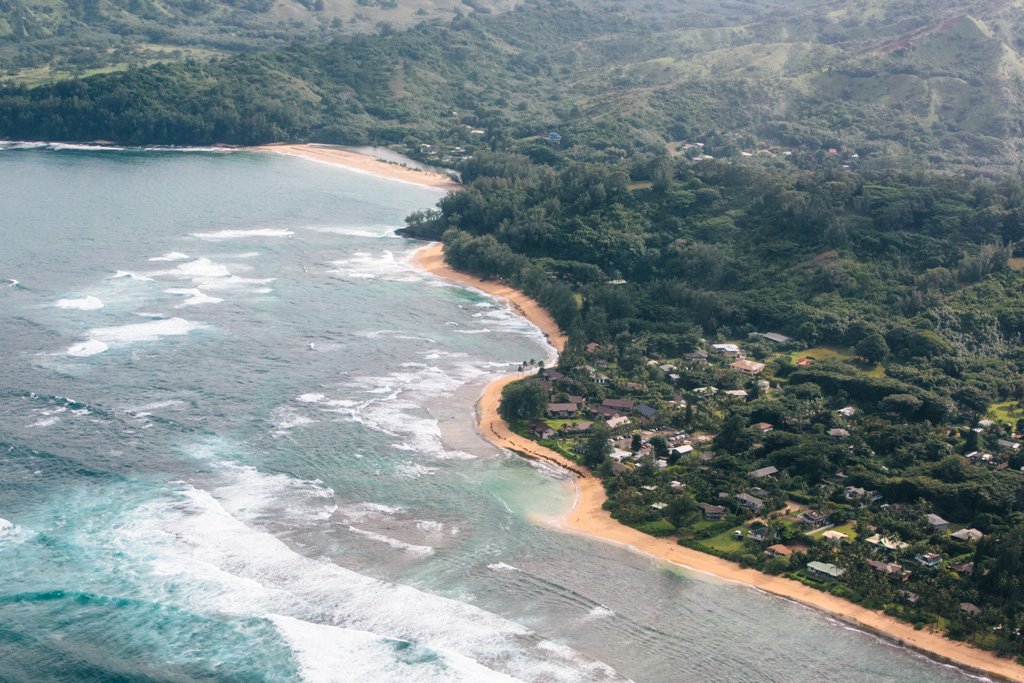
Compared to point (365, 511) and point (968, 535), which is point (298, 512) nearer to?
point (365, 511)

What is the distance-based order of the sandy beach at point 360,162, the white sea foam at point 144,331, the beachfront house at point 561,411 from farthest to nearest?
the sandy beach at point 360,162 < the white sea foam at point 144,331 < the beachfront house at point 561,411

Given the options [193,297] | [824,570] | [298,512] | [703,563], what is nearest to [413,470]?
[298,512]

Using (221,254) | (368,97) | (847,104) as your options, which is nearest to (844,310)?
(221,254)

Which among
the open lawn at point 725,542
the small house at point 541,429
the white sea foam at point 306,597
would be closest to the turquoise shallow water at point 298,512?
the white sea foam at point 306,597

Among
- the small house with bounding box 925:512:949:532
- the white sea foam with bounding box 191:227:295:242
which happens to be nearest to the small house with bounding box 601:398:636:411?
the small house with bounding box 925:512:949:532

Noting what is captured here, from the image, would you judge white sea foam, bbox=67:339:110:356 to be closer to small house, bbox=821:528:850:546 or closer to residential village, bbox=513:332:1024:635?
residential village, bbox=513:332:1024:635

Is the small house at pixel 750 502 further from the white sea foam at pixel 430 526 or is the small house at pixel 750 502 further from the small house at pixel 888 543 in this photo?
the white sea foam at pixel 430 526
